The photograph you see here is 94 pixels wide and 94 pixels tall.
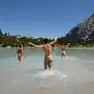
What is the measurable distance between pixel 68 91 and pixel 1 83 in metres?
3.25

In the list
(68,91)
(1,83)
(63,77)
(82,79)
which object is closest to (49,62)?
(63,77)

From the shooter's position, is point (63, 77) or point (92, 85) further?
point (63, 77)

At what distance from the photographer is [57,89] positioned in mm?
10859

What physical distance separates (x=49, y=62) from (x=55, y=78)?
1.71m

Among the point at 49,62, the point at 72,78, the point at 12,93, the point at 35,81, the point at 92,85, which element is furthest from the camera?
the point at 49,62

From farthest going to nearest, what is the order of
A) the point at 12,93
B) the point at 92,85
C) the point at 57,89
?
the point at 92,85
the point at 57,89
the point at 12,93

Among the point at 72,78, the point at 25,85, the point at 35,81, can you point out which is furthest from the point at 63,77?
the point at 25,85

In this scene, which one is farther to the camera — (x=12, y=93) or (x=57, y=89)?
(x=57, y=89)

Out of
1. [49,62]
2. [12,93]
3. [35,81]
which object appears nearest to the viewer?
[12,93]

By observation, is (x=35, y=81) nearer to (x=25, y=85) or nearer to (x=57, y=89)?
(x=25, y=85)

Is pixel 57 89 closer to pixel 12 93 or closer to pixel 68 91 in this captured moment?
pixel 68 91

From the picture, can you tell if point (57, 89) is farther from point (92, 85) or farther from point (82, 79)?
point (82, 79)

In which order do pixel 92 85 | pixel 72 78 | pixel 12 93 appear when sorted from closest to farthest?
1. pixel 12 93
2. pixel 92 85
3. pixel 72 78

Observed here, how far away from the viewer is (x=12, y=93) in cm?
1018
